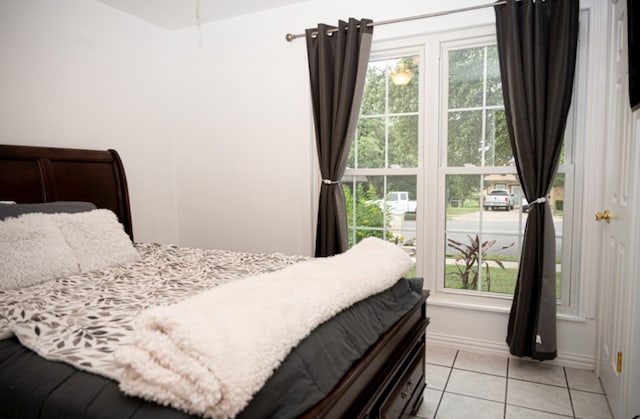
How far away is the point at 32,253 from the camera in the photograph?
6.52ft

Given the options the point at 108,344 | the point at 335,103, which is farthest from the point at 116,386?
the point at 335,103

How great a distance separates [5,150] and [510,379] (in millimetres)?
3329

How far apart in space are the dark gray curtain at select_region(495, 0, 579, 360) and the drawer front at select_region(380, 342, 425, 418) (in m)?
0.91

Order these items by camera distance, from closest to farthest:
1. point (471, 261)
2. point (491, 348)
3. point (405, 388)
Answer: point (405, 388)
point (491, 348)
point (471, 261)

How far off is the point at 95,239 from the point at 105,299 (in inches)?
31.7

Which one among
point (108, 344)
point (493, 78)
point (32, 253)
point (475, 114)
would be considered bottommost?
point (108, 344)

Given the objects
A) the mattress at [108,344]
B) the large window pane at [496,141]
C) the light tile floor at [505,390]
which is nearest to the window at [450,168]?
the large window pane at [496,141]

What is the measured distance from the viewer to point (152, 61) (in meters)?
3.66

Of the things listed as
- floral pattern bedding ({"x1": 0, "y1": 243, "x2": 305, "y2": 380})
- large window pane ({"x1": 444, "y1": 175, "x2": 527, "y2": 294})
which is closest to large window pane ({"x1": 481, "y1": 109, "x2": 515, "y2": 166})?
large window pane ({"x1": 444, "y1": 175, "x2": 527, "y2": 294})

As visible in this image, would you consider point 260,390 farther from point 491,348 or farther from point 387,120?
point 387,120

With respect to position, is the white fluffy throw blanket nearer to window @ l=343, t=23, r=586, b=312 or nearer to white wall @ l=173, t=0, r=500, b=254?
window @ l=343, t=23, r=586, b=312

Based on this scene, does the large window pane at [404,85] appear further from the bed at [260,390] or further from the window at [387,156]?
the bed at [260,390]

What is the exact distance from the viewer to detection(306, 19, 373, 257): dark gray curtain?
301 centimetres

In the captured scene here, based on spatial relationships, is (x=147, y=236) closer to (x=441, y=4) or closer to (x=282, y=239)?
(x=282, y=239)
